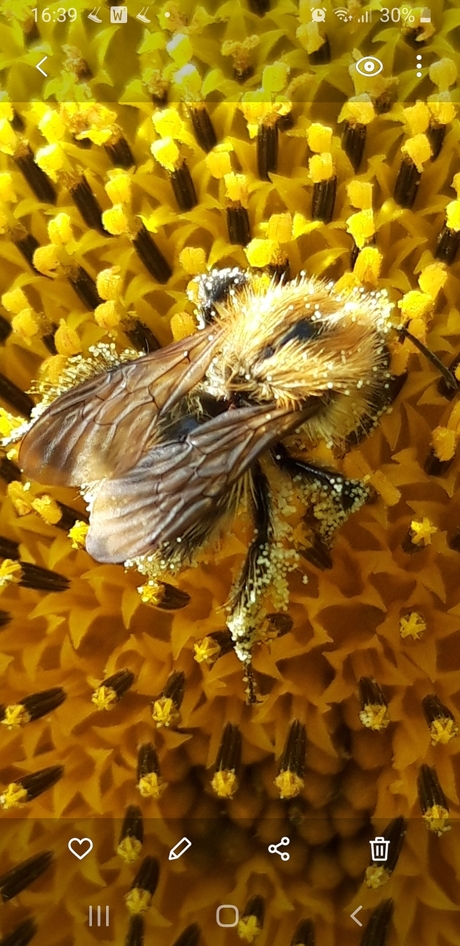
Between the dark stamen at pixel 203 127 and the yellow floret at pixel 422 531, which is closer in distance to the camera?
the yellow floret at pixel 422 531

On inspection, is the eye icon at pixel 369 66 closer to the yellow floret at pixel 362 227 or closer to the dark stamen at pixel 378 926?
the yellow floret at pixel 362 227

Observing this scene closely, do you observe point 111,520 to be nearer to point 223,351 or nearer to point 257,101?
point 223,351

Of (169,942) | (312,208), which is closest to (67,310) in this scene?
(312,208)

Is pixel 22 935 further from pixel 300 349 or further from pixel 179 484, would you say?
pixel 300 349

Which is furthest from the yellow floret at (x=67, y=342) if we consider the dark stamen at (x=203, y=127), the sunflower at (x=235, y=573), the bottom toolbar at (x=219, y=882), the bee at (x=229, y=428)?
the bottom toolbar at (x=219, y=882)

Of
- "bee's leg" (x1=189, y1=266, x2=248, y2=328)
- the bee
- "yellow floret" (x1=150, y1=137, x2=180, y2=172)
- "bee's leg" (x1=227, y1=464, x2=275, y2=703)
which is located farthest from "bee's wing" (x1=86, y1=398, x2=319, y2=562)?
"yellow floret" (x1=150, y1=137, x2=180, y2=172)
